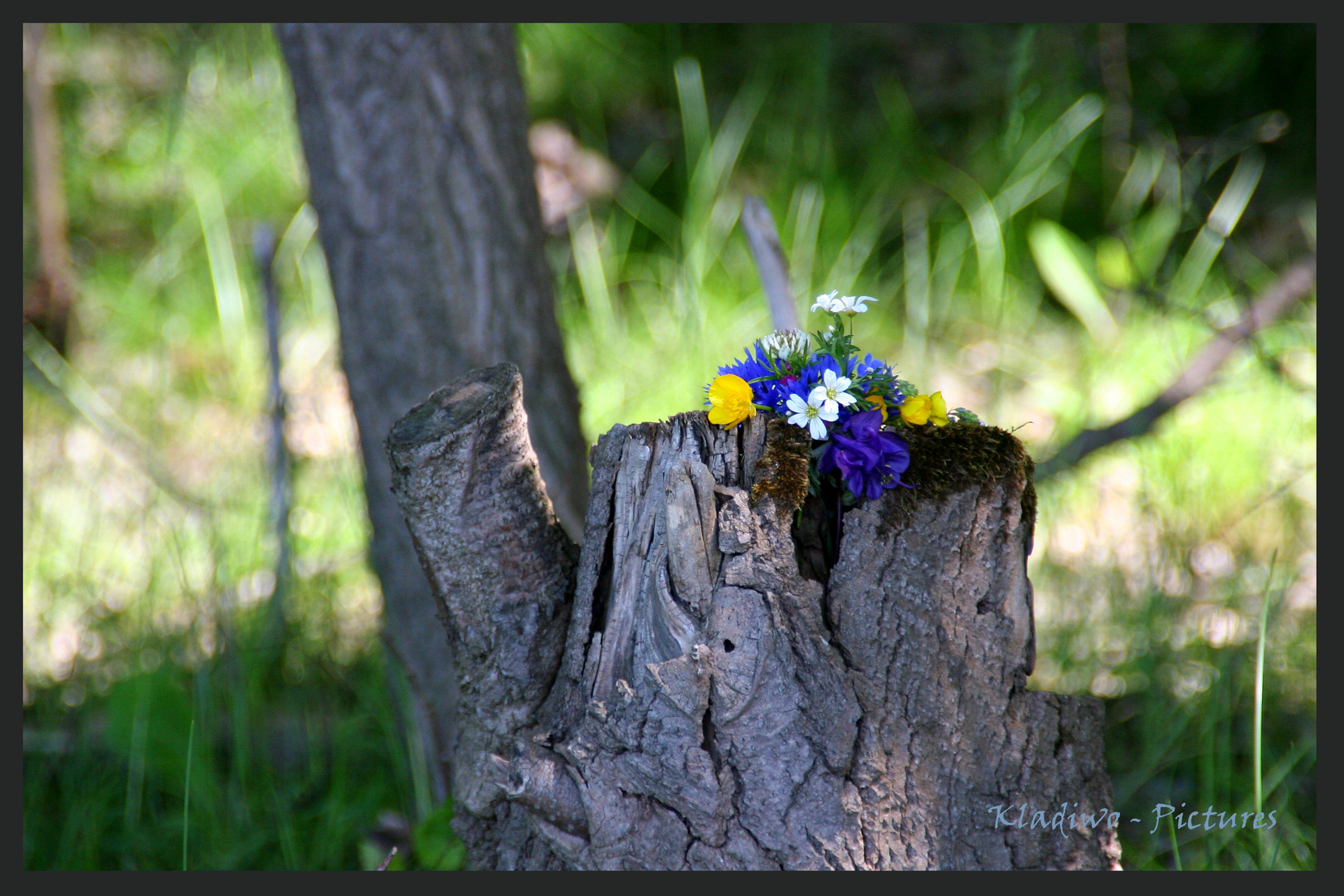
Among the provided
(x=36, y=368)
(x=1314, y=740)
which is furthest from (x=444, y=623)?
(x=36, y=368)

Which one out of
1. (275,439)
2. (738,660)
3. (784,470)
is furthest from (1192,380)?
(275,439)

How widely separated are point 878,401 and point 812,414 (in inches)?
4.5

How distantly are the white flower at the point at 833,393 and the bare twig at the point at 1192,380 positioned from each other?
1306 millimetres

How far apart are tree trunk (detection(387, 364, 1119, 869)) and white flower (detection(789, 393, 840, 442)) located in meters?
0.03

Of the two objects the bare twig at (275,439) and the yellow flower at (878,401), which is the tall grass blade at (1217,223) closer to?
the yellow flower at (878,401)

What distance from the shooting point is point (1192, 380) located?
2184 millimetres

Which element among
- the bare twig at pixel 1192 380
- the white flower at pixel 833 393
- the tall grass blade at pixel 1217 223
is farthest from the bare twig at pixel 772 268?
the tall grass blade at pixel 1217 223

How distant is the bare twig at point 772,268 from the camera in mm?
2258

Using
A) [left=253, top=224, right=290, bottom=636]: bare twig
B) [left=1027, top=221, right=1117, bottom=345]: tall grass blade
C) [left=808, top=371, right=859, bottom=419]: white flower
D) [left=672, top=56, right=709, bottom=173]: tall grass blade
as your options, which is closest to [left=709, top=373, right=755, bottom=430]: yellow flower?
[left=808, top=371, right=859, bottom=419]: white flower

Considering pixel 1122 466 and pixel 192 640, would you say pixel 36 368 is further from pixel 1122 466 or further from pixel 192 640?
pixel 1122 466

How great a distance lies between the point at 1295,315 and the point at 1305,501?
2.57ft

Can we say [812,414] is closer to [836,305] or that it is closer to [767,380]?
[767,380]

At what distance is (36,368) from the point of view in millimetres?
3453

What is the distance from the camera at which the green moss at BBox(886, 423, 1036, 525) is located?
119cm
